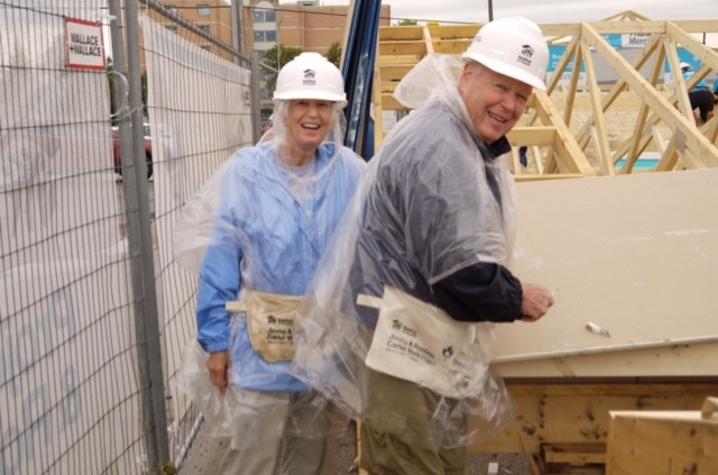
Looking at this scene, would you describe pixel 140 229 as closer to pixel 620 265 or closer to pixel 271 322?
pixel 271 322

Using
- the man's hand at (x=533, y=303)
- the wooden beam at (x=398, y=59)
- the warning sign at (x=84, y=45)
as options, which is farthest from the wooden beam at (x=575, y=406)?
the wooden beam at (x=398, y=59)

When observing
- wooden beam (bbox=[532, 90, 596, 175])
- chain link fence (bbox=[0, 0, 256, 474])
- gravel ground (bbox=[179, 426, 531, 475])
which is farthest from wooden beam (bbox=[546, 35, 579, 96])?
chain link fence (bbox=[0, 0, 256, 474])

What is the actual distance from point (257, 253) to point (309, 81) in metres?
0.64

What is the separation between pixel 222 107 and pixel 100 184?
2.06 meters

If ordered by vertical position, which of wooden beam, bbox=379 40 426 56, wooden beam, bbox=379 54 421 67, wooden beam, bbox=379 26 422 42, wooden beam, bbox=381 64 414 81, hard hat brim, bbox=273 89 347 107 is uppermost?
wooden beam, bbox=379 26 422 42

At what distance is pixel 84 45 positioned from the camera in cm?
293

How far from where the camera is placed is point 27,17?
2510 millimetres

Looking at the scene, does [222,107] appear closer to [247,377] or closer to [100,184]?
[100,184]

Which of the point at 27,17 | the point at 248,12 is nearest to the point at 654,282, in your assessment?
the point at 27,17

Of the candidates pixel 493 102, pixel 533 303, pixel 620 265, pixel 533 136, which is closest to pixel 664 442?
pixel 533 303

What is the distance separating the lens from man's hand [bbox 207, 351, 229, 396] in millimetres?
2891

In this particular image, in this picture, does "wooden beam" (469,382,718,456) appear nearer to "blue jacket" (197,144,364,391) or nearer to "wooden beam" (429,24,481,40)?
"blue jacket" (197,144,364,391)

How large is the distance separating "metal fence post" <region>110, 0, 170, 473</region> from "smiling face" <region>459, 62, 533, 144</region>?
1.47 meters

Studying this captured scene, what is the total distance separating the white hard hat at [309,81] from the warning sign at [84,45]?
0.70 metres
